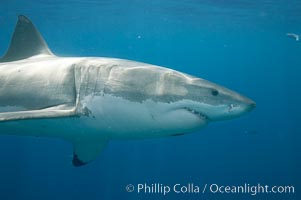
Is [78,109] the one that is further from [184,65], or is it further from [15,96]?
[184,65]

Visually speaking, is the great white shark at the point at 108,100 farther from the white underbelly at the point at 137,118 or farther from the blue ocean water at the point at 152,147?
the blue ocean water at the point at 152,147

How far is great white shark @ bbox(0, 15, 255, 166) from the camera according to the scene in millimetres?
3811

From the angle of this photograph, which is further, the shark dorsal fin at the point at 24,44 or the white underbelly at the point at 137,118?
the shark dorsal fin at the point at 24,44

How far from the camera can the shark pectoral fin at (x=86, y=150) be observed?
6420mm

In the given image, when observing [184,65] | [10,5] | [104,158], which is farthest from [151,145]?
[184,65]

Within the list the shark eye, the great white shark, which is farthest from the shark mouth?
the shark eye

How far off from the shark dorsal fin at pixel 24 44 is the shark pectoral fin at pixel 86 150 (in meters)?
2.03

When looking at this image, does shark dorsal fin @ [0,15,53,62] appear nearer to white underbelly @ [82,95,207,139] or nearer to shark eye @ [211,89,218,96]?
white underbelly @ [82,95,207,139]

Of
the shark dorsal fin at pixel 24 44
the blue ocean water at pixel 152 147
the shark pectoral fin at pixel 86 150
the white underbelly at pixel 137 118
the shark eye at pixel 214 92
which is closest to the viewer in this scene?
the shark eye at pixel 214 92

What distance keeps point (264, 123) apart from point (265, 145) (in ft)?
34.6

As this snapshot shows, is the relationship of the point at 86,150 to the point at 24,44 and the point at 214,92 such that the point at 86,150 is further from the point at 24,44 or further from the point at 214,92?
the point at 214,92

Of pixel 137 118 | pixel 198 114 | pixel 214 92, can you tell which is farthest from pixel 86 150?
pixel 214 92

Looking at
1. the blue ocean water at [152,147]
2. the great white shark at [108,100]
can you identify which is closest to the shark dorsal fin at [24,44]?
the great white shark at [108,100]

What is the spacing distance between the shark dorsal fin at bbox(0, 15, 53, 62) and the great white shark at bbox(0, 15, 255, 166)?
1166 millimetres
